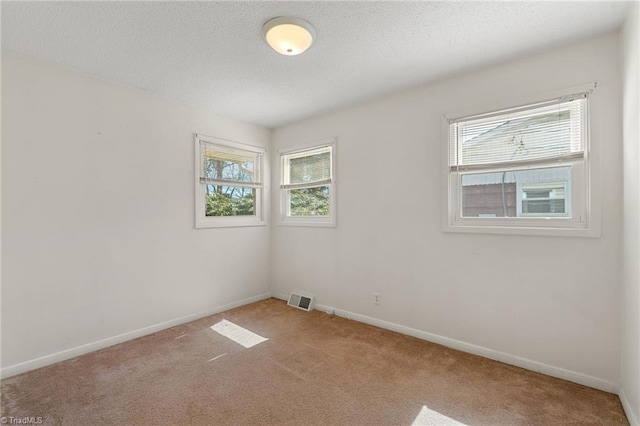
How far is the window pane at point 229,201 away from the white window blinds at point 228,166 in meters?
0.08

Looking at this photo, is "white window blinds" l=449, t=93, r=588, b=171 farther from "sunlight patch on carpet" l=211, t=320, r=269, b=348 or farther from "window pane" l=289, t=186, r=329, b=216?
"sunlight patch on carpet" l=211, t=320, r=269, b=348

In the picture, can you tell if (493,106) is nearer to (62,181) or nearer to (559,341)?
(559,341)

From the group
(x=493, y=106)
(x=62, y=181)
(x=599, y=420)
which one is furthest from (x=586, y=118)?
(x=62, y=181)

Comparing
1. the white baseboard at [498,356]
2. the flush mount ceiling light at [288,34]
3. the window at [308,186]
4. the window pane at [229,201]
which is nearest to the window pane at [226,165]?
the window pane at [229,201]

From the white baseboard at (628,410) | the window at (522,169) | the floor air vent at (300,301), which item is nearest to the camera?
the white baseboard at (628,410)

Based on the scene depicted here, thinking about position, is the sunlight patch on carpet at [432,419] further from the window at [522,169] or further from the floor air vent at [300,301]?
the floor air vent at [300,301]

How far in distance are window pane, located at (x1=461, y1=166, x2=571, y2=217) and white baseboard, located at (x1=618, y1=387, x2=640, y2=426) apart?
119 cm

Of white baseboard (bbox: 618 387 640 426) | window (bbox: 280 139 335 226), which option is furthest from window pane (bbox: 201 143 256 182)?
white baseboard (bbox: 618 387 640 426)

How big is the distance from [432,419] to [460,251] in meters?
1.38

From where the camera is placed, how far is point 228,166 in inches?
149

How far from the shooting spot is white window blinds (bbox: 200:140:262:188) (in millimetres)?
3520

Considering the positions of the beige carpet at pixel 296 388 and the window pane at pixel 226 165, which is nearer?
the beige carpet at pixel 296 388

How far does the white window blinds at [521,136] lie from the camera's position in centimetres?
217

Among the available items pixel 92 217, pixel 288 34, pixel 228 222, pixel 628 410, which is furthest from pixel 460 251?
pixel 92 217
